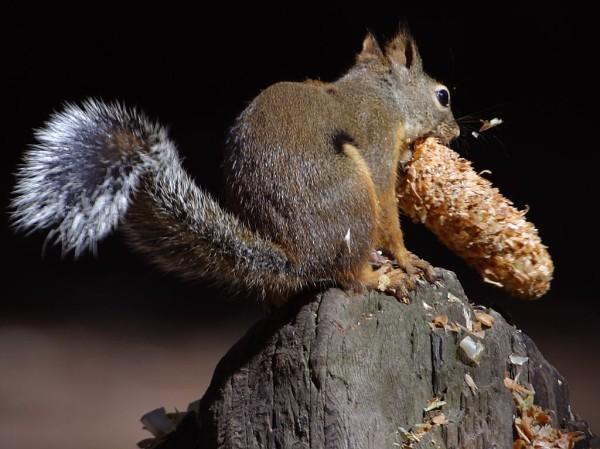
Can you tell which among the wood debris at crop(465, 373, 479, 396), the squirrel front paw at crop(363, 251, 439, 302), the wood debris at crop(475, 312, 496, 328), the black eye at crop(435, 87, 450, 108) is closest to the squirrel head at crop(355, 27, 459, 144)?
the black eye at crop(435, 87, 450, 108)

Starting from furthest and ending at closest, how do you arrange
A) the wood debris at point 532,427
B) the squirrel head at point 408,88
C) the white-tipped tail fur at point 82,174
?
the squirrel head at point 408,88 → the wood debris at point 532,427 → the white-tipped tail fur at point 82,174

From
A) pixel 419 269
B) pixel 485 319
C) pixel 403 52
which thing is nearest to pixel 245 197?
pixel 419 269

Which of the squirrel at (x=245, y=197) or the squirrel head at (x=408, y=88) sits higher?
the squirrel head at (x=408, y=88)

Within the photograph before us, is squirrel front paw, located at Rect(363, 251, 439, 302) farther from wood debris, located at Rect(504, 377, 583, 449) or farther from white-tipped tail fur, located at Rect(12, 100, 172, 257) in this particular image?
white-tipped tail fur, located at Rect(12, 100, 172, 257)

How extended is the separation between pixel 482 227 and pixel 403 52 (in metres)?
→ 0.48

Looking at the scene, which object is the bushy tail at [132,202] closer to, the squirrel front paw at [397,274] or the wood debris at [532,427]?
the squirrel front paw at [397,274]

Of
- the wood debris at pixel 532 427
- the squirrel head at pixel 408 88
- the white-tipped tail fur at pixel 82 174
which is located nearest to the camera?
the white-tipped tail fur at pixel 82 174

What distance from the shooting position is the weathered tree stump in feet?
4.63

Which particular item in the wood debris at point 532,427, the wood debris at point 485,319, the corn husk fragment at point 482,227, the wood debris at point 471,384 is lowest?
the wood debris at point 532,427

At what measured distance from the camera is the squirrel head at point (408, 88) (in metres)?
1.82

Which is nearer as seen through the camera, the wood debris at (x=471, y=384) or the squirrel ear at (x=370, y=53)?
the wood debris at (x=471, y=384)

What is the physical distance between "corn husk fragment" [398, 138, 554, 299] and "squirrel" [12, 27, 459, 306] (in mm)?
69

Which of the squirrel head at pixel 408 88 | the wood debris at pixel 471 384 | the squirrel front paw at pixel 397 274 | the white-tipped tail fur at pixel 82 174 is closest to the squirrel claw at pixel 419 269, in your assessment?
the squirrel front paw at pixel 397 274

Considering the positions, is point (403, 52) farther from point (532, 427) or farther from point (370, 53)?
point (532, 427)
